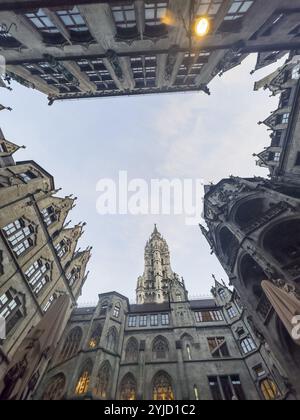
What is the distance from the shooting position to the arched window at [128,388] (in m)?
22.1

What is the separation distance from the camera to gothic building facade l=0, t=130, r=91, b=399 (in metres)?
19.7

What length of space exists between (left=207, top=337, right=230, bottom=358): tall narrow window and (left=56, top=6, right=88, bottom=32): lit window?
3569 cm

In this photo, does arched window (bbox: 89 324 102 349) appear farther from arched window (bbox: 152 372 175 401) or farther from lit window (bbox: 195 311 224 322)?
lit window (bbox: 195 311 224 322)

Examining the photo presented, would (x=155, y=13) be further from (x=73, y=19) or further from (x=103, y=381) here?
(x=103, y=381)

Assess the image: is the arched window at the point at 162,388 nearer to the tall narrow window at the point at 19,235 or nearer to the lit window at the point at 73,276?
the lit window at the point at 73,276

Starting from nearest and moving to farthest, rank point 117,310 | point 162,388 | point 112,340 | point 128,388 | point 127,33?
point 127,33, point 162,388, point 128,388, point 112,340, point 117,310

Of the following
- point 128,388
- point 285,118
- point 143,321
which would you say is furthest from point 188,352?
point 285,118

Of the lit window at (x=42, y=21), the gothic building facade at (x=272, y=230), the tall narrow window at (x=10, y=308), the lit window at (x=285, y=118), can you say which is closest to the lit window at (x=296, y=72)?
the gothic building facade at (x=272, y=230)

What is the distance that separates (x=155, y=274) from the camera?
212 feet

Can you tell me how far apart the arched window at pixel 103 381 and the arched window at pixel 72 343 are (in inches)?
181

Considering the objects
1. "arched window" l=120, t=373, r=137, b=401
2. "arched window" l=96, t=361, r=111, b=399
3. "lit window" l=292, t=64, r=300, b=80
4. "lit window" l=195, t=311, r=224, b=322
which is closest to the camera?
"arched window" l=96, t=361, r=111, b=399

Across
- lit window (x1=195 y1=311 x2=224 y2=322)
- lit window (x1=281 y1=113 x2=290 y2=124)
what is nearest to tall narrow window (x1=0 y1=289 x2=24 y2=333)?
lit window (x1=195 y1=311 x2=224 y2=322)

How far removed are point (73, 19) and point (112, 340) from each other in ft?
108
